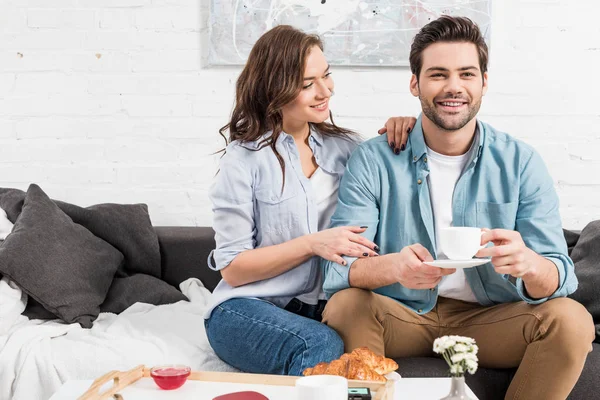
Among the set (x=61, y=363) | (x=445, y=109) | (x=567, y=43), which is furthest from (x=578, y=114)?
(x=61, y=363)

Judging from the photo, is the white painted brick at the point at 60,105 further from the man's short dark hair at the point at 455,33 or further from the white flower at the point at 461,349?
the white flower at the point at 461,349

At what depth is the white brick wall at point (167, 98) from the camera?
3012 millimetres

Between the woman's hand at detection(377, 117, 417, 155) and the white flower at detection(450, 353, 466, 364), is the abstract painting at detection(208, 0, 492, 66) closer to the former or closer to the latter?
the woman's hand at detection(377, 117, 417, 155)

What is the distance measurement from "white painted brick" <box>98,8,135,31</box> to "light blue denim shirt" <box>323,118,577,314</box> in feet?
4.42

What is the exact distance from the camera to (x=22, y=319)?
246 cm

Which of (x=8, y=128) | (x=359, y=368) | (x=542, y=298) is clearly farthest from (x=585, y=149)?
(x=8, y=128)

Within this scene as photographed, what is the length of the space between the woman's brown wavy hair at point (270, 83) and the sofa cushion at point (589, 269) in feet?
3.39

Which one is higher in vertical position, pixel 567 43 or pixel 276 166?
pixel 567 43

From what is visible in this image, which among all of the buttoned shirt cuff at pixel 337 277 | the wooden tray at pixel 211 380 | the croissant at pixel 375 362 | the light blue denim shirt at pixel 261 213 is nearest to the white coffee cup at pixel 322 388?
the wooden tray at pixel 211 380

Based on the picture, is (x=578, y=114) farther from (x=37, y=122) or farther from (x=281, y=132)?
(x=37, y=122)

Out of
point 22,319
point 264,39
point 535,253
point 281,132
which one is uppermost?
point 264,39

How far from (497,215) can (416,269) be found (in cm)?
46

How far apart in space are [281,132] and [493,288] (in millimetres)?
779

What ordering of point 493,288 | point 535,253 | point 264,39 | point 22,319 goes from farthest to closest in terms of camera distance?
point 22,319
point 264,39
point 493,288
point 535,253
